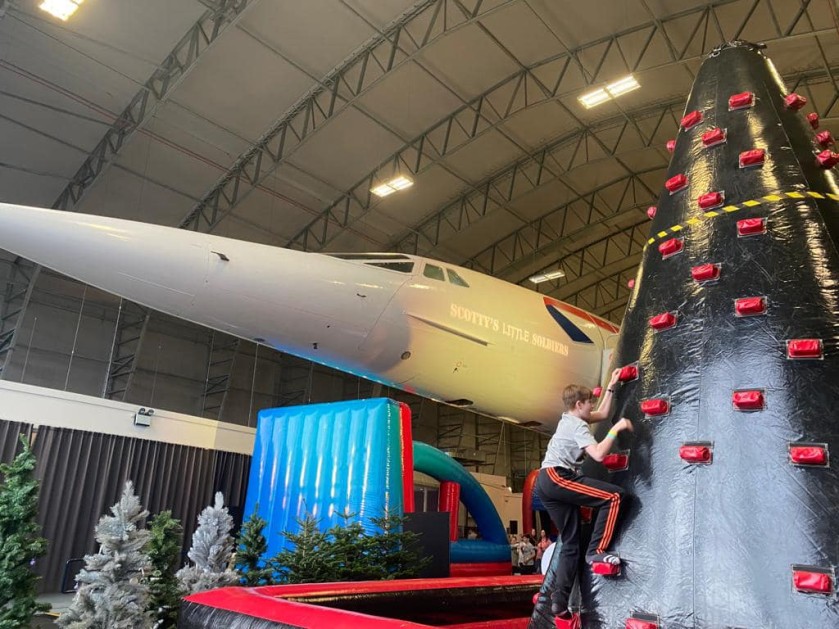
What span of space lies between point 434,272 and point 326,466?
355 cm

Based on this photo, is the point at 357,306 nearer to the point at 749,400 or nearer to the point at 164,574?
the point at 164,574

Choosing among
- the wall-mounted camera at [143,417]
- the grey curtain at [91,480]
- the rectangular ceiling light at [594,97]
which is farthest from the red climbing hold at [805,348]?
the rectangular ceiling light at [594,97]

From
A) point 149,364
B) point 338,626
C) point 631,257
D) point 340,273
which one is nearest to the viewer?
point 338,626

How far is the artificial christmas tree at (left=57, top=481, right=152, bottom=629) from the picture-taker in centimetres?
488

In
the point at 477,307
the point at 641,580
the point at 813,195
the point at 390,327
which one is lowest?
the point at 641,580

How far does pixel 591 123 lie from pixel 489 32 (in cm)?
499

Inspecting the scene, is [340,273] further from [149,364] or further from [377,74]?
[149,364]

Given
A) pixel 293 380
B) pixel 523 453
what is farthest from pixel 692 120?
pixel 523 453

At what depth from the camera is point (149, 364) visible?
2278 centimetres

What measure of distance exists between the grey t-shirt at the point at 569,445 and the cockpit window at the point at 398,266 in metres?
5.06

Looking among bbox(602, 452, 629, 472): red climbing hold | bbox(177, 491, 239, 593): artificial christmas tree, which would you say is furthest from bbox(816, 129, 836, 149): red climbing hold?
bbox(177, 491, 239, 593): artificial christmas tree

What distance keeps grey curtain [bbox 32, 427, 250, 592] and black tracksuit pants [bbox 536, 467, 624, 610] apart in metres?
11.5

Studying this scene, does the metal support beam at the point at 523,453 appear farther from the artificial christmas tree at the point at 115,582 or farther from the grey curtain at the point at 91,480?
the artificial christmas tree at the point at 115,582

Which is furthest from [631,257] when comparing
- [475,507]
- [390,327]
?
[390,327]
